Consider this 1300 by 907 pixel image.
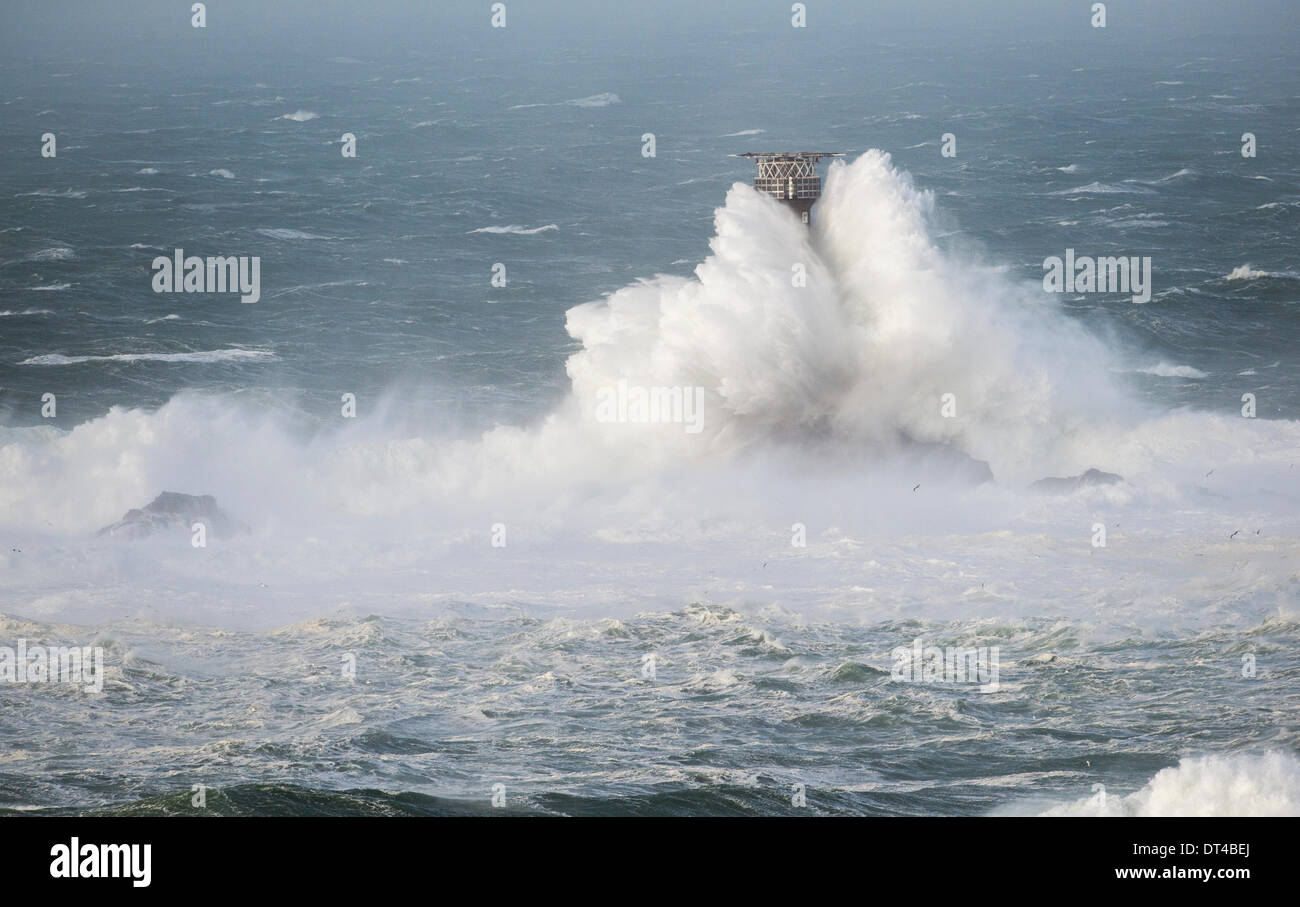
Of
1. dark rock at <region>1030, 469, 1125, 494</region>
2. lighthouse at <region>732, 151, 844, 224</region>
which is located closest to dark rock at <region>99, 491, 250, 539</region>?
lighthouse at <region>732, 151, 844, 224</region>

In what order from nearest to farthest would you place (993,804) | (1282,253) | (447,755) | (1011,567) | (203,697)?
(993,804) → (447,755) → (203,697) → (1011,567) → (1282,253)

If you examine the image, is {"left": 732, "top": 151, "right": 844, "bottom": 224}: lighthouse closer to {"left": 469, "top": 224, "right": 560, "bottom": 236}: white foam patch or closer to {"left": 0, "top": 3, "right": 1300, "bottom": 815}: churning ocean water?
{"left": 0, "top": 3, "right": 1300, "bottom": 815}: churning ocean water

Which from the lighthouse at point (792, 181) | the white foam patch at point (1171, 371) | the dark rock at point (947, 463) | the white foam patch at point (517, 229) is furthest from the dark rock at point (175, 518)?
the white foam patch at point (517, 229)

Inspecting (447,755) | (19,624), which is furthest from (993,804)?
(19,624)

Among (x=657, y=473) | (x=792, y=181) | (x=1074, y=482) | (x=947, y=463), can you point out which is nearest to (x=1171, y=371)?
(x=1074, y=482)

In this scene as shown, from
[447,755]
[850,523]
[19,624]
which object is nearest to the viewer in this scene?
[447,755]

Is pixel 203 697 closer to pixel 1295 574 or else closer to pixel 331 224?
pixel 1295 574
